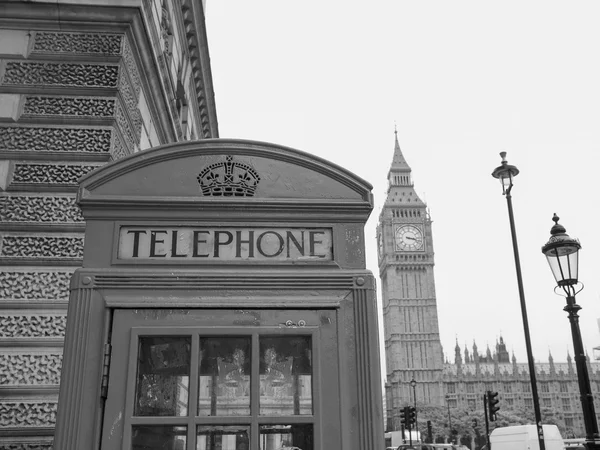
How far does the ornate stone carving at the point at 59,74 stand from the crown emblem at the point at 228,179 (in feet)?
9.71

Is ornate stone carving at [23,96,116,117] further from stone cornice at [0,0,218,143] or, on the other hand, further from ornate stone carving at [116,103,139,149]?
stone cornice at [0,0,218,143]

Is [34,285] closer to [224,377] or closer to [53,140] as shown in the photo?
[53,140]

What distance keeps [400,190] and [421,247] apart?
9710 millimetres

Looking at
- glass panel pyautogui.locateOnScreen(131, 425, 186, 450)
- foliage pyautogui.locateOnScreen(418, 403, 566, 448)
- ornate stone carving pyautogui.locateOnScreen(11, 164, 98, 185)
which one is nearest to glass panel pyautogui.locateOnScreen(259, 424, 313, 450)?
glass panel pyautogui.locateOnScreen(131, 425, 186, 450)

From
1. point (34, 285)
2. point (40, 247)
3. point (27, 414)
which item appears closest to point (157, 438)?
point (27, 414)

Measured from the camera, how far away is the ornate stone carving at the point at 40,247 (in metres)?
4.60

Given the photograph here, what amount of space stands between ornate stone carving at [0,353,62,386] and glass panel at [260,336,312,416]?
2675 millimetres

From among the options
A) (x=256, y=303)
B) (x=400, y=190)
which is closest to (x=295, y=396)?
(x=256, y=303)

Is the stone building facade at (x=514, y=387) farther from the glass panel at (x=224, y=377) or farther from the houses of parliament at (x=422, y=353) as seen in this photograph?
the glass panel at (x=224, y=377)

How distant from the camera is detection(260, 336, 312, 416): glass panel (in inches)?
88.5

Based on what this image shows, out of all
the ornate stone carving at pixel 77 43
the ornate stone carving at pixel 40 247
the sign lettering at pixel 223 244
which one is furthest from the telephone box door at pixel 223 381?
the ornate stone carving at pixel 77 43

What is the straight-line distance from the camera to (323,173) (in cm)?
263

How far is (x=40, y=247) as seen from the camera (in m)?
4.62

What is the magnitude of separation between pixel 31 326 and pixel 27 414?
62 cm
